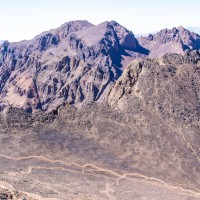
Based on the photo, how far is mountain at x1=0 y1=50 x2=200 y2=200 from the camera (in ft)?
220

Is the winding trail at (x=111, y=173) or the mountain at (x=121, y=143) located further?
the winding trail at (x=111, y=173)

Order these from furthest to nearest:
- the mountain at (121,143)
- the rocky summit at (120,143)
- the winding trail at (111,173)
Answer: the winding trail at (111,173), the mountain at (121,143), the rocky summit at (120,143)

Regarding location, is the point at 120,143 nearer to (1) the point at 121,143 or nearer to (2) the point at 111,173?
(1) the point at 121,143

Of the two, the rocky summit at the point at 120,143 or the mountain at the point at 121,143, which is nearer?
the rocky summit at the point at 120,143

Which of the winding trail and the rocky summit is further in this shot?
the winding trail

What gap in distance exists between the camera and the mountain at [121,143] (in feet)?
220

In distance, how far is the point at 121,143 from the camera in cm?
8319

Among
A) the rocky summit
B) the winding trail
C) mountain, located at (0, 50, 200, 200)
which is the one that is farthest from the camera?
the winding trail

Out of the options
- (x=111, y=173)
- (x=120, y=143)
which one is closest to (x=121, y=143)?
(x=120, y=143)

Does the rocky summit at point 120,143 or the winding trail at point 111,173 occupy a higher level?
the rocky summit at point 120,143

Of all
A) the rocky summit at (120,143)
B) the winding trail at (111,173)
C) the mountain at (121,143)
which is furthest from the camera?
the winding trail at (111,173)

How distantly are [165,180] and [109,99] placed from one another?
34791mm

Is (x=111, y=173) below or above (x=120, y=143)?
below

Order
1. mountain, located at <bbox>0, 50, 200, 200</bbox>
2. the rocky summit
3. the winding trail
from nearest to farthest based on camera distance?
the rocky summit, mountain, located at <bbox>0, 50, 200, 200</bbox>, the winding trail
